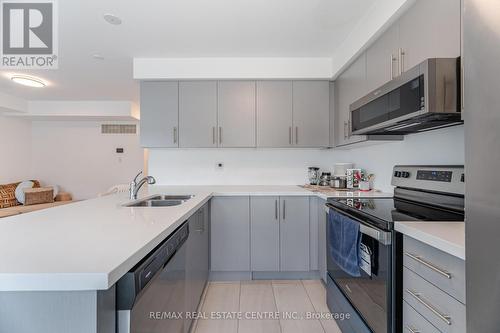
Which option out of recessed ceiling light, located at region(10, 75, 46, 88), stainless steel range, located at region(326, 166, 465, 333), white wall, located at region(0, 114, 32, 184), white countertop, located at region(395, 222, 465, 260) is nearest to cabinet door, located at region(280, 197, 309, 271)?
stainless steel range, located at region(326, 166, 465, 333)

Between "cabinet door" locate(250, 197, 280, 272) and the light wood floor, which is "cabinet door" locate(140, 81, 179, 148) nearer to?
"cabinet door" locate(250, 197, 280, 272)

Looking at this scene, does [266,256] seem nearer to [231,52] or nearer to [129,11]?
[231,52]

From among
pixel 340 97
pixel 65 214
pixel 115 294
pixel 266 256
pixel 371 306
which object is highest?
pixel 340 97

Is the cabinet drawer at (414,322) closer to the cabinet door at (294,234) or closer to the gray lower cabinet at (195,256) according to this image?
the gray lower cabinet at (195,256)

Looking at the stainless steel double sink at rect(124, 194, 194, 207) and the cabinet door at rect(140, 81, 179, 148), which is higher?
the cabinet door at rect(140, 81, 179, 148)

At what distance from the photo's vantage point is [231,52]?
262cm

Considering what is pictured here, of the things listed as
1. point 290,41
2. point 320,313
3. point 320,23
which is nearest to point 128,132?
point 290,41

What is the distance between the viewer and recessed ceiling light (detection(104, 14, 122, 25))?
6.47 ft

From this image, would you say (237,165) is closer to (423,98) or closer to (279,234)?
(279,234)

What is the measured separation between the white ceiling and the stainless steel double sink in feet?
4.82

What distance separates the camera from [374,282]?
1.28 metres

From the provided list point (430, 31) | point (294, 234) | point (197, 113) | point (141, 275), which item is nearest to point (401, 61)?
point (430, 31)

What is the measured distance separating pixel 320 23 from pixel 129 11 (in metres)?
1.52

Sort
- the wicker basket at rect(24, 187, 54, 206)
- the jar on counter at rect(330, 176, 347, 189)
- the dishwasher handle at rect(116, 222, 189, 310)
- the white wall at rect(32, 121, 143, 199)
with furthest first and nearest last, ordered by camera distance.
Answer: the white wall at rect(32, 121, 143, 199), the wicker basket at rect(24, 187, 54, 206), the jar on counter at rect(330, 176, 347, 189), the dishwasher handle at rect(116, 222, 189, 310)
